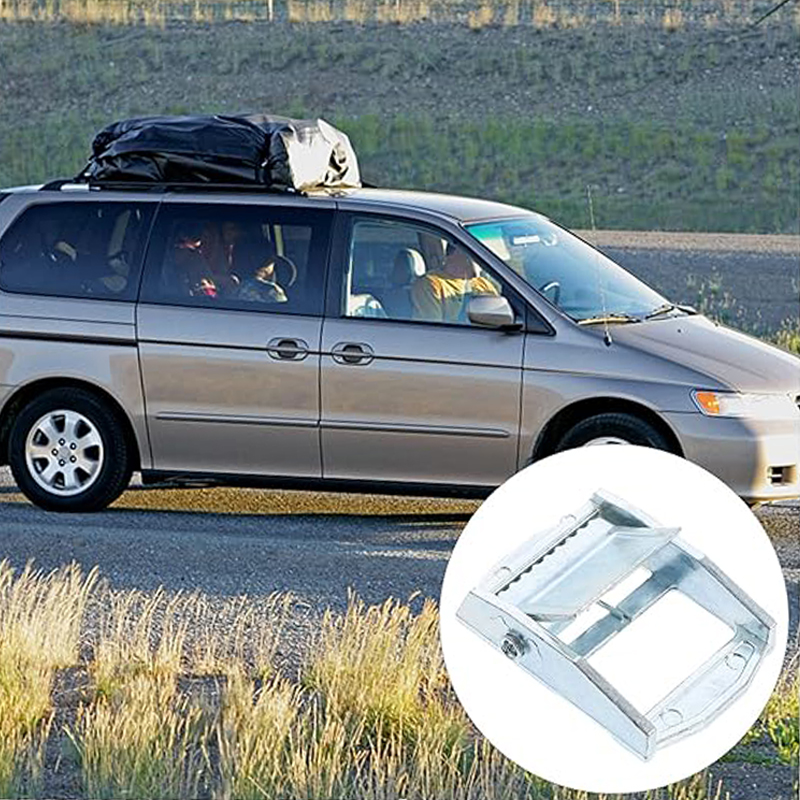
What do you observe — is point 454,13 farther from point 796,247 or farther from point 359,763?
point 359,763

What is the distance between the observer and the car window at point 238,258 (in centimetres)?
1101

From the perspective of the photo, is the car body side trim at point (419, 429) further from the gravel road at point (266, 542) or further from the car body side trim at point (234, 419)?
the gravel road at point (266, 542)

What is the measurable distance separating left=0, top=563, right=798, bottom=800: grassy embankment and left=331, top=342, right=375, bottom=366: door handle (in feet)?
7.49

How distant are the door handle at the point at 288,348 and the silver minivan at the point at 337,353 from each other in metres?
0.01

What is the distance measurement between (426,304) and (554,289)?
26.6 inches

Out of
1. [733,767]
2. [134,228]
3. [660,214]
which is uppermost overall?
[134,228]

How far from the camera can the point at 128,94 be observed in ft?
195

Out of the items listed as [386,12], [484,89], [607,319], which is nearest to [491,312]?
[607,319]

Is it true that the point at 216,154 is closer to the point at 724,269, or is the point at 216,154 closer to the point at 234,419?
the point at 234,419

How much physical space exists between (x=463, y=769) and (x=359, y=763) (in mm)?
351

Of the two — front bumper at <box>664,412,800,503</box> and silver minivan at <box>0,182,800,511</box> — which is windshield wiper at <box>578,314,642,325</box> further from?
front bumper at <box>664,412,800,503</box>

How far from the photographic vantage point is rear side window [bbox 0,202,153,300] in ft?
37.0

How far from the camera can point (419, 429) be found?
1080 centimetres

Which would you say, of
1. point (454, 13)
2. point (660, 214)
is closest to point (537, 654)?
point (660, 214)
